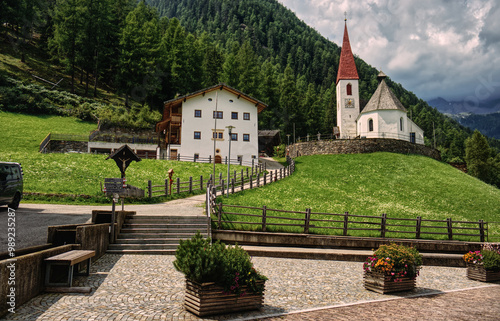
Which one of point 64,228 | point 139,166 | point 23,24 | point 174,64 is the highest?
point 23,24

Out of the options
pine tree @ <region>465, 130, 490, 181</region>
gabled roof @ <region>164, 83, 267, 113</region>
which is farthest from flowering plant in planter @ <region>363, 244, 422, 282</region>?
pine tree @ <region>465, 130, 490, 181</region>

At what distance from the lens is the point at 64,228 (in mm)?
10125

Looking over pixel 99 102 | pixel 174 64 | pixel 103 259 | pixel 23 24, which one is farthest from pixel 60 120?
pixel 103 259

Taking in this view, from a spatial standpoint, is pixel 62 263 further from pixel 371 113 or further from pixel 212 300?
pixel 371 113

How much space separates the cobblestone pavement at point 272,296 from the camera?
22.1ft

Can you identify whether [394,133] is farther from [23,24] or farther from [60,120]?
[23,24]

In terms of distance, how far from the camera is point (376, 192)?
31.2 meters

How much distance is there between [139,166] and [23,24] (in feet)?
211

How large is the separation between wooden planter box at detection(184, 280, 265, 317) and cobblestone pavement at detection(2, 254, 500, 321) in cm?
17

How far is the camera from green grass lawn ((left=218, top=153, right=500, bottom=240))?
925 inches

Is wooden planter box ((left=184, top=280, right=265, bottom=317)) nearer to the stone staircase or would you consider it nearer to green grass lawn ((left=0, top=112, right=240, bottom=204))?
the stone staircase

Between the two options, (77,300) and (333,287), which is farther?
(333,287)

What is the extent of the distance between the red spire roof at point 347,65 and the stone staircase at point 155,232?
58.0 meters

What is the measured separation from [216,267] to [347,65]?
67.3 meters
